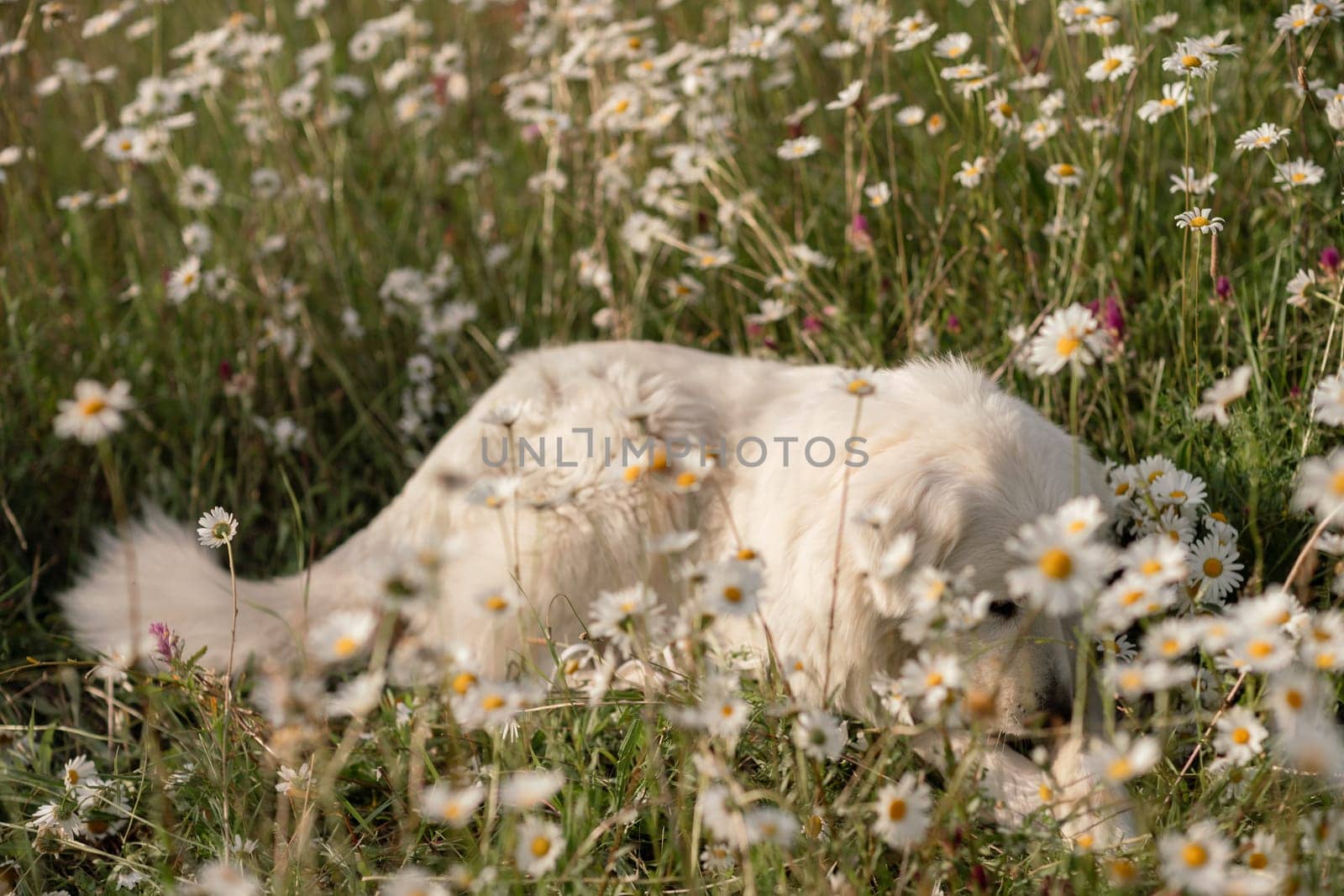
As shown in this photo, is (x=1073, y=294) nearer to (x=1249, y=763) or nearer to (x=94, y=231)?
(x=1249, y=763)

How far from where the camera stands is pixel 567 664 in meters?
1.99

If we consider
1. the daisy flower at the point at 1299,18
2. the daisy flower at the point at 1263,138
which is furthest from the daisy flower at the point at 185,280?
the daisy flower at the point at 1299,18

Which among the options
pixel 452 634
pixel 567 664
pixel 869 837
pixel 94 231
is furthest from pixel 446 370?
pixel 869 837

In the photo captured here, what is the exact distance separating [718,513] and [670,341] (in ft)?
3.72

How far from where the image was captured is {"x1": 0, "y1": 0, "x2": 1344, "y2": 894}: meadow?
5.01ft

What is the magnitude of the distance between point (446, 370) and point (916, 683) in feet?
9.25

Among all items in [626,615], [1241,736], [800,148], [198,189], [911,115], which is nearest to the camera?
[626,615]

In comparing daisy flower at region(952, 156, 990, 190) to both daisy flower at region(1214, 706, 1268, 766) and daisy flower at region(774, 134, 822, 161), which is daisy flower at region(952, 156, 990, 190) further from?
daisy flower at region(1214, 706, 1268, 766)

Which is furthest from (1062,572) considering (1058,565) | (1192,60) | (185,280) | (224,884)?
(185,280)

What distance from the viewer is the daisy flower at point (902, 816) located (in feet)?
4.52

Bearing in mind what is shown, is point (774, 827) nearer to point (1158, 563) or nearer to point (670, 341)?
point (1158, 563)

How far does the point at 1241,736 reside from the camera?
1.55 metres

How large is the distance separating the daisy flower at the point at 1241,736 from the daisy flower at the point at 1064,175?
57.0 inches

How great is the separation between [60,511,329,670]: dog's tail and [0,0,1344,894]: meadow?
0.47ft
